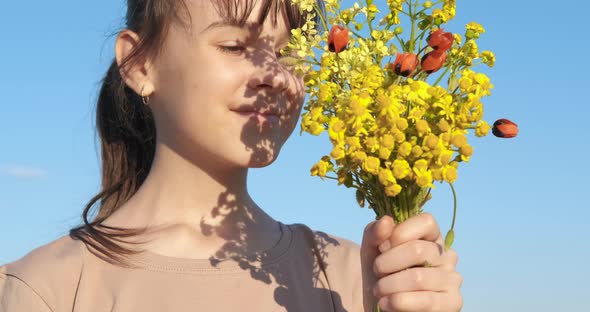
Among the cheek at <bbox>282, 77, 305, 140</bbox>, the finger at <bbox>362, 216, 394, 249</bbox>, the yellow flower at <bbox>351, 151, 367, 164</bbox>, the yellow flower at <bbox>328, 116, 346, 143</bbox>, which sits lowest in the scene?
the finger at <bbox>362, 216, 394, 249</bbox>

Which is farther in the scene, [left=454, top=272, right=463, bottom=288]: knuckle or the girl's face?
the girl's face

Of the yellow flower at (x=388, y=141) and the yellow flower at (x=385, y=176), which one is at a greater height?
the yellow flower at (x=388, y=141)

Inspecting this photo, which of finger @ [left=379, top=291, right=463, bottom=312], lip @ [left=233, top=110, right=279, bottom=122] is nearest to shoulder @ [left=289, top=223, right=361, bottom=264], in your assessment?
lip @ [left=233, top=110, right=279, bottom=122]

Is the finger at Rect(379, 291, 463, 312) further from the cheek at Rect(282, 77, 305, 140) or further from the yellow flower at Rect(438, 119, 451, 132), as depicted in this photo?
the cheek at Rect(282, 77, 305, 140)

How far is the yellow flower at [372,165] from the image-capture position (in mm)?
1768

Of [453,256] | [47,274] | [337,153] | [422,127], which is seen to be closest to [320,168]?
[337,153]

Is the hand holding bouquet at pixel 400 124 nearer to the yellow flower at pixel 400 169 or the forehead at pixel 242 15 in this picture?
the yellow flower at pixel 400 169

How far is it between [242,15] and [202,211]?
0.80 m

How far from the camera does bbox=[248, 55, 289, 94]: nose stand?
2.57 m

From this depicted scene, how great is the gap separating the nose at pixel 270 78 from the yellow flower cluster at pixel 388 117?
587mm

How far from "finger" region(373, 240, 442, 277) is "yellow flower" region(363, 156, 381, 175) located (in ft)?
1.01

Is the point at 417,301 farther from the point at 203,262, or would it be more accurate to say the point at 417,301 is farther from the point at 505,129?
the point at 203,262

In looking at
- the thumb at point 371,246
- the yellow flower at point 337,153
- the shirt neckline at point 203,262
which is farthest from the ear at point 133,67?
the yellow flower at point 337,153

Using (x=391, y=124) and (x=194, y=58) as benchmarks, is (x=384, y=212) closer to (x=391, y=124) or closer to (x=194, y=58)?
(x=391, y=124)
